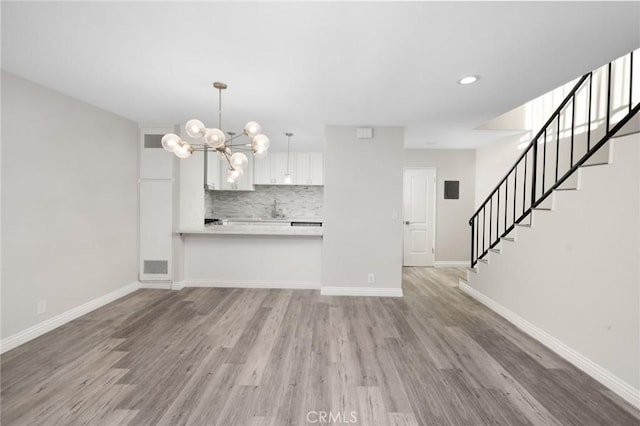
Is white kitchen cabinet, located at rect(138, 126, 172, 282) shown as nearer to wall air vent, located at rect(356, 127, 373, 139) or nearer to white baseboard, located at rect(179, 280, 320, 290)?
white baseboard, located at rect(179, 280, 320, 290)

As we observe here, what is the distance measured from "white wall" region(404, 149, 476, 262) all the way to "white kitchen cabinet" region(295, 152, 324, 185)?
6.67ft

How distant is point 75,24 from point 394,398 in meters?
3.44

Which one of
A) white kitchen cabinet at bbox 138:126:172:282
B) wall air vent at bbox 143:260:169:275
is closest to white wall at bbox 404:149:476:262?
white kitchen cabinet at bbox 138:126:172:282

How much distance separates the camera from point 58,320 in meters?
2.97

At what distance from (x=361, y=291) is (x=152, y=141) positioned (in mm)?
3991

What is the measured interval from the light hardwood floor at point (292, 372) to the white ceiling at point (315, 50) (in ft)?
8.47

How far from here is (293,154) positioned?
6434mm

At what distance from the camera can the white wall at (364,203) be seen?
4.05 meters

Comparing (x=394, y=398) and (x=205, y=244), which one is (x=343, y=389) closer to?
(x=394, y=398)

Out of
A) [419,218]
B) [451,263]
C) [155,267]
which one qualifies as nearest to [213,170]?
[155,267]

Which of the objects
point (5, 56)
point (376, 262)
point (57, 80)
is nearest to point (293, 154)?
point (376, 262)

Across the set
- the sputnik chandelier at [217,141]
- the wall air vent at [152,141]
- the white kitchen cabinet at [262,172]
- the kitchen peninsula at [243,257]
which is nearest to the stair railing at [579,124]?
the kitchen peninsula at [243,257]

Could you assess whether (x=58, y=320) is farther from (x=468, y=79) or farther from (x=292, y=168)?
(x=468, y=79)

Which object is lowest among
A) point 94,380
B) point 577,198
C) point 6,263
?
point 94,380
